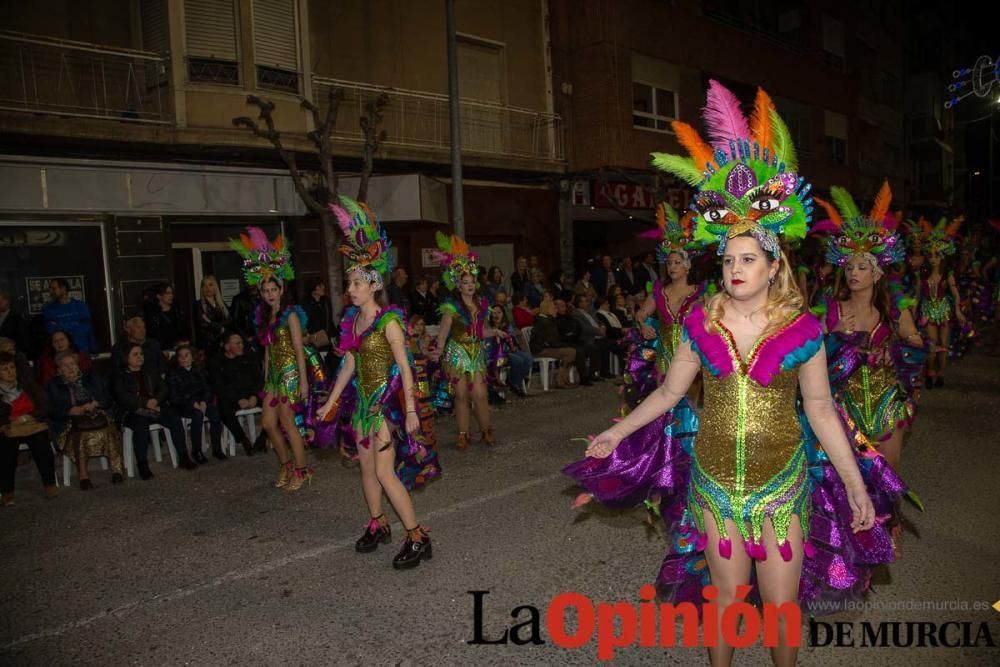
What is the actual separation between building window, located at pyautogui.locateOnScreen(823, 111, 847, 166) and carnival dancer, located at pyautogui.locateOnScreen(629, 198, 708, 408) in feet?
76.6

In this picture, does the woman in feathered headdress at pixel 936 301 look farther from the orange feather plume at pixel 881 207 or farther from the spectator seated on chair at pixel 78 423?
the spectator seated on chair at pixel 78 423

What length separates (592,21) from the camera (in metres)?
18.2

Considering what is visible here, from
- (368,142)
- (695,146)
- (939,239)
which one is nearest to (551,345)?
(368,142)

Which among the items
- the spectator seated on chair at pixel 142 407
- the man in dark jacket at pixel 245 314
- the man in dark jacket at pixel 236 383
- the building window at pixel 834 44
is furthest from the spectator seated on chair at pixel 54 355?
the building window at pixel 834 44

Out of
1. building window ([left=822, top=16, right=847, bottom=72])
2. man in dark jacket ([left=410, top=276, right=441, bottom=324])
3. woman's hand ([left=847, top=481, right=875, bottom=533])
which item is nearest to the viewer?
woman's hand ([left=847, top=481, right=875, bottom=533])

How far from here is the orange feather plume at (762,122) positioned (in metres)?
3.19

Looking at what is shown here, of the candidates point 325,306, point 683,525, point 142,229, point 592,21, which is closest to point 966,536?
point 683,525

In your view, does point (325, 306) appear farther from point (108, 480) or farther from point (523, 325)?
point (108, 480)

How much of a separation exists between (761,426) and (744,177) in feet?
3.23

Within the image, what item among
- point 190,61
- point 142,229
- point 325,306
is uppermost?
point 190,61

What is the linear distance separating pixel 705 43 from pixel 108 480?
19127 millimetres

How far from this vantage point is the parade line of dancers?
110 inches

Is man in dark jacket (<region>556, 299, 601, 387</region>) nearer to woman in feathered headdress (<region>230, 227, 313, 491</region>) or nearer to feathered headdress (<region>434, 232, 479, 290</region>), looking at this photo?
feathered headdress (<region>434, 232, 479, 290</region>)

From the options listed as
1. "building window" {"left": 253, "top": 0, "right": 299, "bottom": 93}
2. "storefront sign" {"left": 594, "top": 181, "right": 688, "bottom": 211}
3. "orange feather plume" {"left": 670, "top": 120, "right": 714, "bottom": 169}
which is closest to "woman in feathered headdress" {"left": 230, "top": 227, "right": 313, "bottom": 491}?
"orange feather plume" {"left": 670, "top": 120, "right": 714, "bottom": 169}
